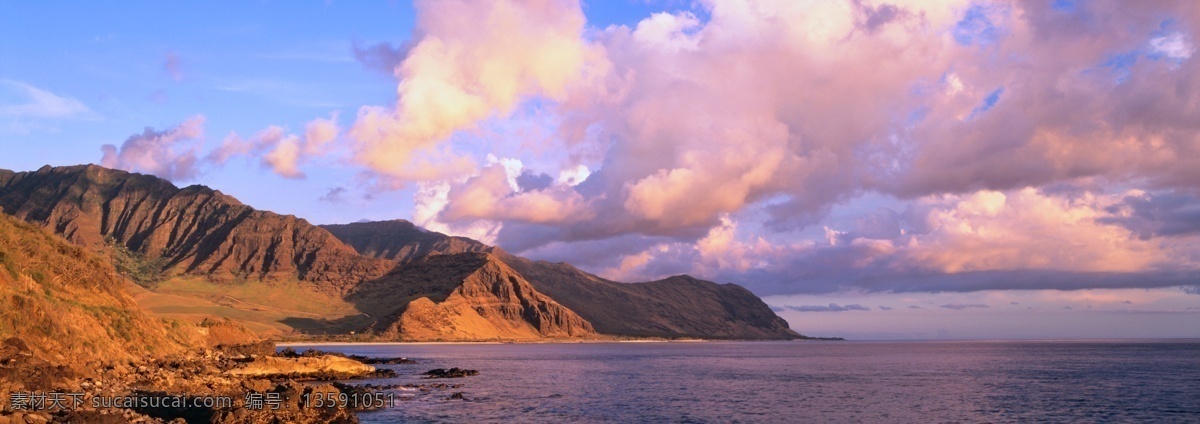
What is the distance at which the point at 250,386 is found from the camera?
56.6 meters

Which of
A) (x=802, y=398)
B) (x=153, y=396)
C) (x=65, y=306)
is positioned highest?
(x=65, y=306)

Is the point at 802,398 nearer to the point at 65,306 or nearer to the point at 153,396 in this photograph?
the point at 153,396

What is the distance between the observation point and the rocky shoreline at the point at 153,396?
38406 millimetres

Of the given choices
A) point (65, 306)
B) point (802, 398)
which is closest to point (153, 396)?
point (65, 306)

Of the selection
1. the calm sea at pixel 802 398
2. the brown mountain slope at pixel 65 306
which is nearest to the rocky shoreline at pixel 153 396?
the brown mountain slope at pixel 65 306

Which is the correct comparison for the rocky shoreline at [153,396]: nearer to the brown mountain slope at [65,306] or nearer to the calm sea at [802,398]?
the brown mountain slope at [65,306]

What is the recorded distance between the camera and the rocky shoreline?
3841 cm

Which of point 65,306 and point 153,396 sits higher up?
point 65,306

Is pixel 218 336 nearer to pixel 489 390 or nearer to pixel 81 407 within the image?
pixel 489 390

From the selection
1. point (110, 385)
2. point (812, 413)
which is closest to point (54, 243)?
point (110, 385)

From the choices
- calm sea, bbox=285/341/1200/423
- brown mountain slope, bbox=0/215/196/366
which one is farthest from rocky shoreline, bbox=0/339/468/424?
calm sea, bbox=285/341/1200/423

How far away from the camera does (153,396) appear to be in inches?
1897

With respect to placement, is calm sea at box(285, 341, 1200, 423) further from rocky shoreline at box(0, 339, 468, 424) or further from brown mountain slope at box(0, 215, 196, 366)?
brown mountain slope at box(0, 215, 196, 366)

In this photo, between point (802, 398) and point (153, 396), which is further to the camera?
point (802, 398)
